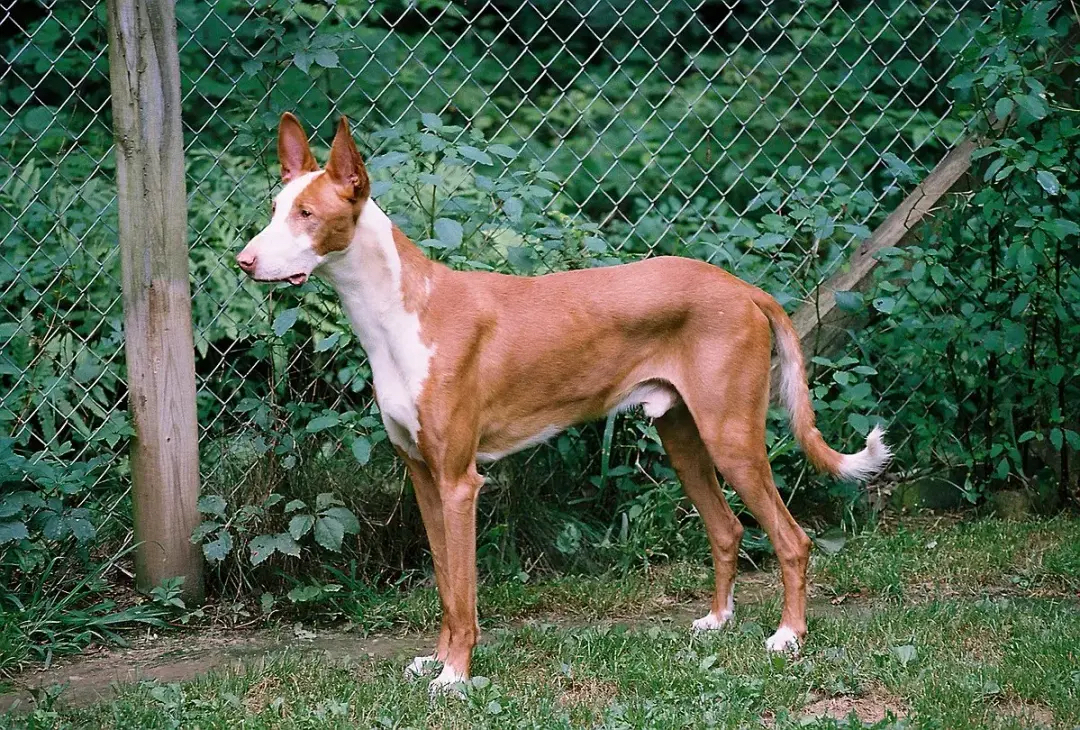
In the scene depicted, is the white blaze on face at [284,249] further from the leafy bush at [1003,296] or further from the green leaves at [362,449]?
the leafy bush at [1003,296]

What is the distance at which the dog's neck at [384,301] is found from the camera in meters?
3.76

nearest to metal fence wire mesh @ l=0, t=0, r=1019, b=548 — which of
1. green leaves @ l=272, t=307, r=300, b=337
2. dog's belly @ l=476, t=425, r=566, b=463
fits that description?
green leaves @ l=272, t=307, r=300, b=337

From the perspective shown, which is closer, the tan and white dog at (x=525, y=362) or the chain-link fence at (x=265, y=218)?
the tan and white dog at (x=525, y=362)

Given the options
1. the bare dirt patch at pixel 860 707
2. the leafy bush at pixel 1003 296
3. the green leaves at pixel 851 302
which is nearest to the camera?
the bare dirt patch at pixel 860 707

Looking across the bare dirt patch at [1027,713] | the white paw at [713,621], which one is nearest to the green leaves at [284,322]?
the white paw at [713,621]

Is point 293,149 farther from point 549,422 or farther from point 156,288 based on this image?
point 549,422

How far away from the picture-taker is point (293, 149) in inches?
151

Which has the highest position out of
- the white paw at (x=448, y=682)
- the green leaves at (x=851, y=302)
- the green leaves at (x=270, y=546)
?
the green leaves at (x=851, y=302)

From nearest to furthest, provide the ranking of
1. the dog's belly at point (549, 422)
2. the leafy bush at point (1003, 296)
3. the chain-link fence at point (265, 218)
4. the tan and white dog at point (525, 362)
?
the tan and white dog at point (525, 362) → the dog's belly at point (549, 422) → the chain-link fence at point (265, 218) → the leafy bush at point (1003, 296)

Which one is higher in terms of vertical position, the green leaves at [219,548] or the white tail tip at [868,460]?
the white tail tip at [868,460]

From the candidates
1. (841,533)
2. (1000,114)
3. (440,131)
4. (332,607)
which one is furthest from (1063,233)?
(332,607)

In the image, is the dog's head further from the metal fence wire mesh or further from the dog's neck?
the metal fence wire mesh

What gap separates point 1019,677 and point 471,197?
124 inches

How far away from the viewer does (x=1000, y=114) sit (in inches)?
182
